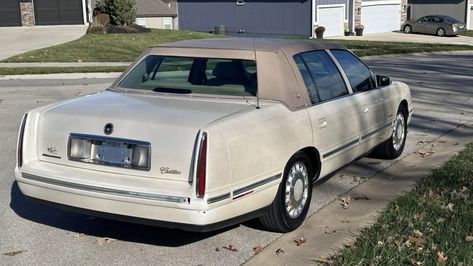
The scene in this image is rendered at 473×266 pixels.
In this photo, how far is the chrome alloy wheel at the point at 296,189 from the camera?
5074mm

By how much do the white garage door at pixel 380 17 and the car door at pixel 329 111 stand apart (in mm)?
39053

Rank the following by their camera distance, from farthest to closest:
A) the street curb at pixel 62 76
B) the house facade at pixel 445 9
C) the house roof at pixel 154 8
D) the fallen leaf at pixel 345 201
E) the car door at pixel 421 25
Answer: the house roof at pixel 154 8 < the house facade at pixel 445 9 < the car door at pixel 421 25 < the street curb at pixel 62 76 < the fallen leaf at pixel 345 201

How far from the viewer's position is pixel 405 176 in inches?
271

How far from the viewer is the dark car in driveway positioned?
142 feet

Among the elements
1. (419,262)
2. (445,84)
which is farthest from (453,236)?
(445,84)

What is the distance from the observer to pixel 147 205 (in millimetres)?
4320

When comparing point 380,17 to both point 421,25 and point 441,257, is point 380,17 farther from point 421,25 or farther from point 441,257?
point 441,257

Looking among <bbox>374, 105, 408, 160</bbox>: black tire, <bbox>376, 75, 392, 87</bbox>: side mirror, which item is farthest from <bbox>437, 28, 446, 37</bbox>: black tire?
<bbox>376, 75, 392, 87</bbox>: side mirror

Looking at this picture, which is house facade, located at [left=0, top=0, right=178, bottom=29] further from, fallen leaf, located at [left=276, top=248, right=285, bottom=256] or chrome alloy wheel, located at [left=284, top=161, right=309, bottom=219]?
fallen leaf, located at [left=276, top=248, right=285, bottom=256]

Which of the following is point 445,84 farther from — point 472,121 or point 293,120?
point 293,120

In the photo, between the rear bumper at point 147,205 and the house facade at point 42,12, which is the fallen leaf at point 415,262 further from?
the house facade at point 42,12

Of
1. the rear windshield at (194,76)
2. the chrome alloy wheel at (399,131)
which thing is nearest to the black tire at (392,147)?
the chrome alloy wheel at (399,131)

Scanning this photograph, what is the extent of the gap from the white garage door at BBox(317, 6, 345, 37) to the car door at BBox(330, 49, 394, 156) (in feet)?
110

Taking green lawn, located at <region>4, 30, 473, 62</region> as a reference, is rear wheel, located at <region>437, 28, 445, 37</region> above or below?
below
